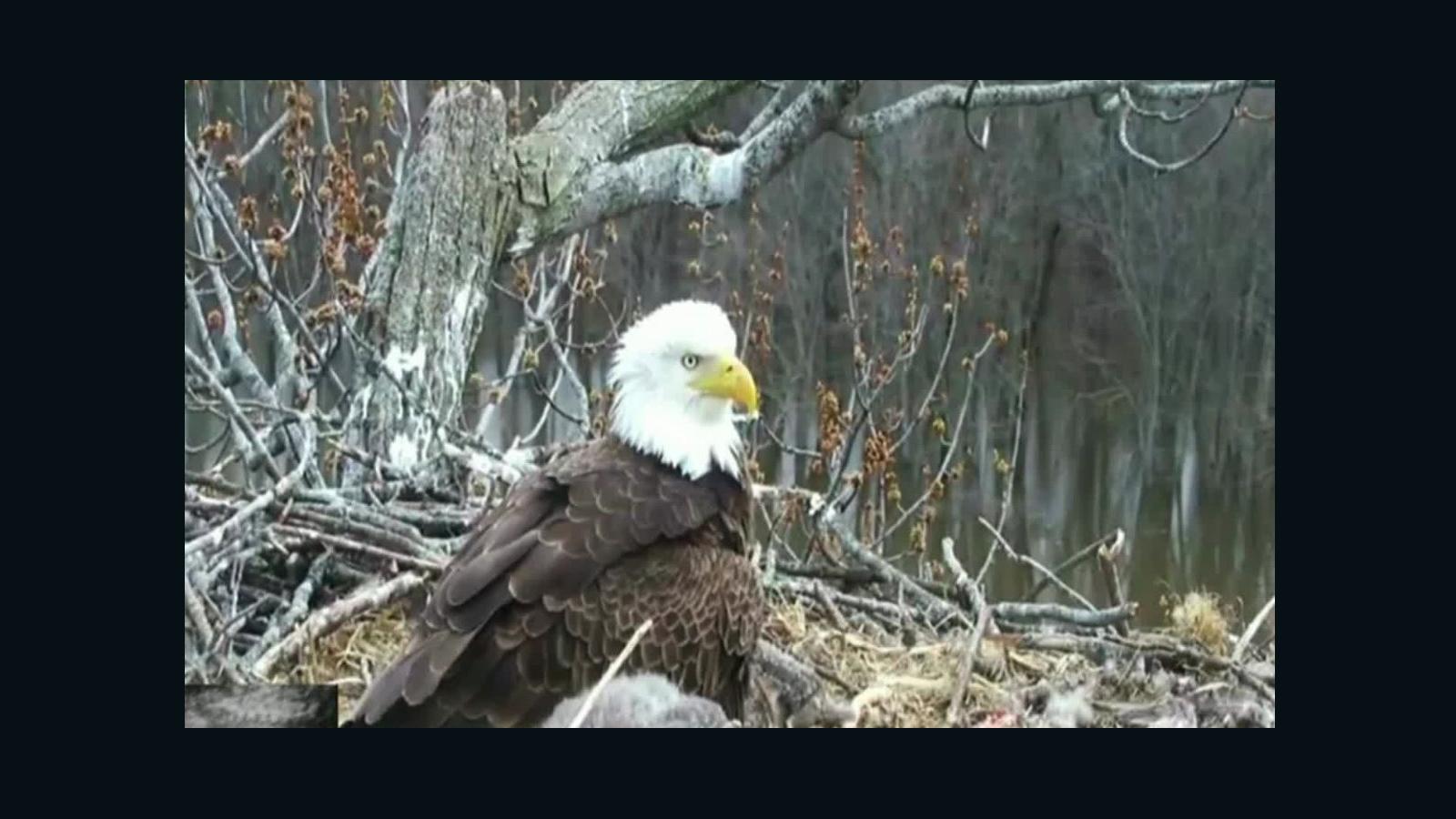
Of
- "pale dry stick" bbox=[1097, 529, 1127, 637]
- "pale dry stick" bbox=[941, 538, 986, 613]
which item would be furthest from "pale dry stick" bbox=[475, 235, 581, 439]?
"pale dry stick" bbox=[1097, 529, 1127, 637]

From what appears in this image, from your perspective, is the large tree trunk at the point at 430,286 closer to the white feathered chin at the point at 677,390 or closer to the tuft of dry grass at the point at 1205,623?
the white feathered chin at the point at 677,390

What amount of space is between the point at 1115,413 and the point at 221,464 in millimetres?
1860

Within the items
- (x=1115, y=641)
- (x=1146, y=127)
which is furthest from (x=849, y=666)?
(x=1146, y=127)

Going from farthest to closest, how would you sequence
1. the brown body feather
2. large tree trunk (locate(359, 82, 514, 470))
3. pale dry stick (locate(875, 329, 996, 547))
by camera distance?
large tree trunk (locate(359, 82, 514, 470)) < pale dry stick (locate(875, 329, 996, 547)) < the brown body feather

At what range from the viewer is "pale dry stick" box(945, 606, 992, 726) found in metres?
3.56

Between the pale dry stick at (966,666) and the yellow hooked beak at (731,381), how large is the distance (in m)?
0.65

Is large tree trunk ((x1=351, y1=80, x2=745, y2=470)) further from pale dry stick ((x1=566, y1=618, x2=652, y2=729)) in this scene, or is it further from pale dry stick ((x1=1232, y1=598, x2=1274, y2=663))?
pale dry stick ((x1=1232, y1=598, x2=1274, y2=663))

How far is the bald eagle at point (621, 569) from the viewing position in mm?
3244

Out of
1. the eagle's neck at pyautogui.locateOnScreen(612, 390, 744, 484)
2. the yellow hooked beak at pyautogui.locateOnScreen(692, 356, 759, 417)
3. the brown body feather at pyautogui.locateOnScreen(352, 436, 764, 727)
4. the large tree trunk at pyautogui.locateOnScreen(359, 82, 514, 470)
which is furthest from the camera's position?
the large tree trunk at pyautogui.locateOnScreen(359, 82, 514, 470)

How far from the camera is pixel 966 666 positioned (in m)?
3.59

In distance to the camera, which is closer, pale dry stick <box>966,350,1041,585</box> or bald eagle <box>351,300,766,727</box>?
bald eagle <box>351,300,766,727</box>

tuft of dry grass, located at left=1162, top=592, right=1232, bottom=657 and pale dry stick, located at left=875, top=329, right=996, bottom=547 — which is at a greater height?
pale dry stick, located at left=875, top=329, right=996, bottom=547

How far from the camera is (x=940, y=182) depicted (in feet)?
12.8

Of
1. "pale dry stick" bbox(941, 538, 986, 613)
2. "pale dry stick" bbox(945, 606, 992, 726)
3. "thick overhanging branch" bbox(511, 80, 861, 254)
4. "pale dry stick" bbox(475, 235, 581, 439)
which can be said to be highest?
"thick overhanging branch" bbox(511, 80, 861, 254)
